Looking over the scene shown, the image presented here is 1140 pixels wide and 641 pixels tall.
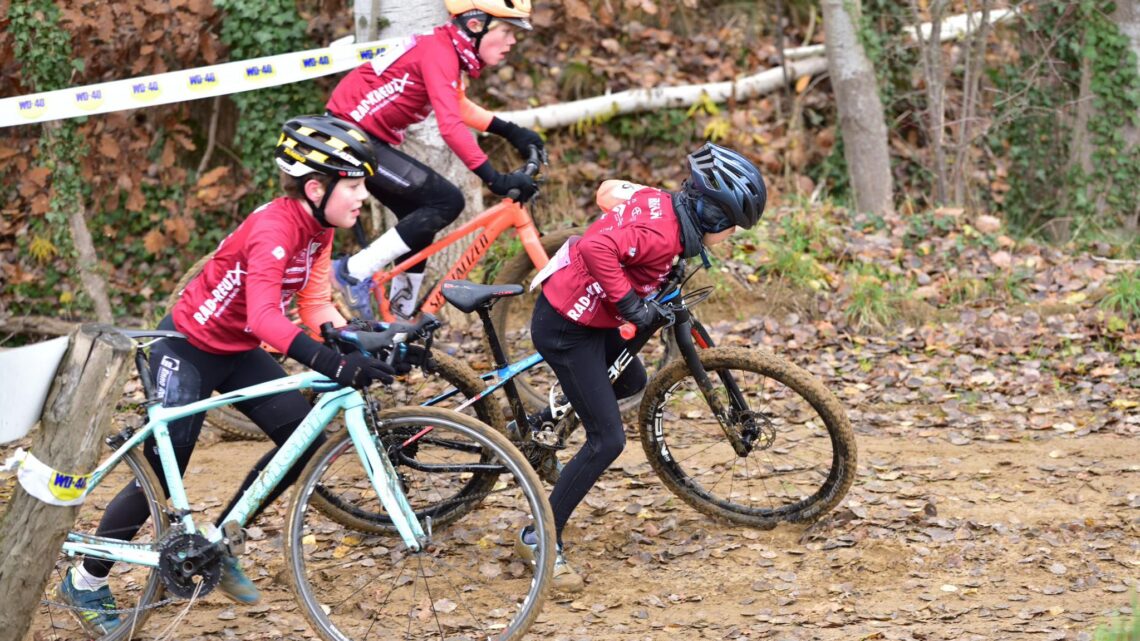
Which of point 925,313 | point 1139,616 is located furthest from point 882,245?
point 1139,616

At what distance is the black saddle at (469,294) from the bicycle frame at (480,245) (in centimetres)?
112

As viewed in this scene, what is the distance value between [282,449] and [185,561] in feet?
1.78

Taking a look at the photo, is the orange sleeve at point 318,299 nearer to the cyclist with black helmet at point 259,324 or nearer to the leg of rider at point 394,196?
the cyclist with black helmet at point 259,324

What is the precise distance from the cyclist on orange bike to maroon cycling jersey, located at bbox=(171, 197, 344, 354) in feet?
4.48

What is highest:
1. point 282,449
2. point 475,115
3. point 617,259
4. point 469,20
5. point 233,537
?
point 469,20

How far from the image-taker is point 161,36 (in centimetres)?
946

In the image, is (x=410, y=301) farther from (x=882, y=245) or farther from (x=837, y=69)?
(x=837, y=69)

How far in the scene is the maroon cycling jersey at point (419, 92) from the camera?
6.09 meters

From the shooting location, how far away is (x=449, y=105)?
6105 mm

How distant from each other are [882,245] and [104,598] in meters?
6.26

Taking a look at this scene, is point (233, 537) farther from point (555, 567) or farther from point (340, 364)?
point (555, 567)

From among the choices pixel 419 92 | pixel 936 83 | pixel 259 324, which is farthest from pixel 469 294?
pixel 936 83

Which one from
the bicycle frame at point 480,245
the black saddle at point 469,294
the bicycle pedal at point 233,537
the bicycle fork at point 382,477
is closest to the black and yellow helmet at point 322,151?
the black saddle at point 469,294

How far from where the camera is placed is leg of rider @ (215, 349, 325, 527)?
4810mm
